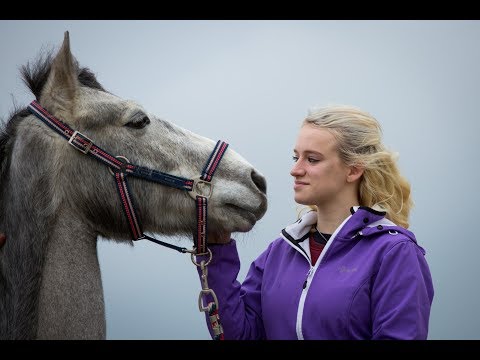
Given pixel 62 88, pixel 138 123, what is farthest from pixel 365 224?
pixel 62 88

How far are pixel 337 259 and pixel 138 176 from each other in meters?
1.04

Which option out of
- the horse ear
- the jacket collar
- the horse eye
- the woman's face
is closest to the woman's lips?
the woman's face

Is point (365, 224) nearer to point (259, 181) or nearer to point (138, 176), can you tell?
point (259, 181)

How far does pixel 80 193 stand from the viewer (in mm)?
2381

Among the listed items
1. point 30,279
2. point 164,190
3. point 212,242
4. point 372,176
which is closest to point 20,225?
point 30,279

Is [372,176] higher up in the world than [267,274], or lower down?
higher up

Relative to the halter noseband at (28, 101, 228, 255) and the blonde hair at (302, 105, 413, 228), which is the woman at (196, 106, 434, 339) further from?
the halter noseband at (28, 101, 228, 255)

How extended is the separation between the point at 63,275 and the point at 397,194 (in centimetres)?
162

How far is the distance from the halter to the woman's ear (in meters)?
0.66
